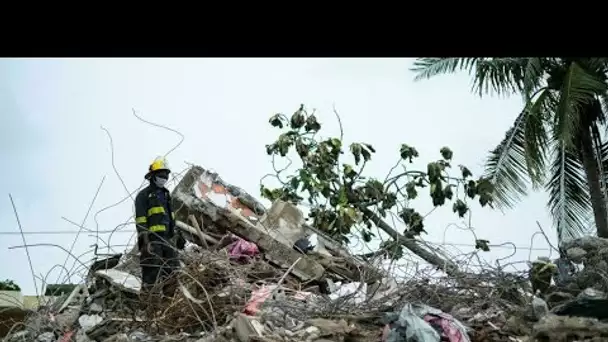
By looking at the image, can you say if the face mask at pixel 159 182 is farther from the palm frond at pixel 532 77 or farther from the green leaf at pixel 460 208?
the palm frond at pixel 532 77

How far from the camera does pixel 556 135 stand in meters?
14.2

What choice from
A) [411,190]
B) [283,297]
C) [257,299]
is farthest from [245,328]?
[411,190]

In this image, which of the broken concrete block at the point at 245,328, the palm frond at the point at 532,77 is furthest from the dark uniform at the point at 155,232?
the palm frond at the point at 532,77

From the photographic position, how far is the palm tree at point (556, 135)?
46.8 ft

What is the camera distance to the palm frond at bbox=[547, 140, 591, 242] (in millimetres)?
14797

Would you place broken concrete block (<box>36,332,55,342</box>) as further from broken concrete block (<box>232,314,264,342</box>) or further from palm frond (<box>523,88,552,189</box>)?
palm frond (<box>523,88,552,189</box>)

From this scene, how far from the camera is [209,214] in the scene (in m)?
9.98

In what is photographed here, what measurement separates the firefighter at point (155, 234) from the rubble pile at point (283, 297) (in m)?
0.12

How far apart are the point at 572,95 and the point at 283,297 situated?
6.92 m

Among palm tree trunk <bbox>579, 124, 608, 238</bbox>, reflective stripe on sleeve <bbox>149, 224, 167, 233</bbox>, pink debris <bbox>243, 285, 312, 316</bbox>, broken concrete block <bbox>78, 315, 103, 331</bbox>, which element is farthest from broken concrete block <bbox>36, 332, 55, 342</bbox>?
palm tree trunk <bbox>579, 124, 608, 238</bbox>
